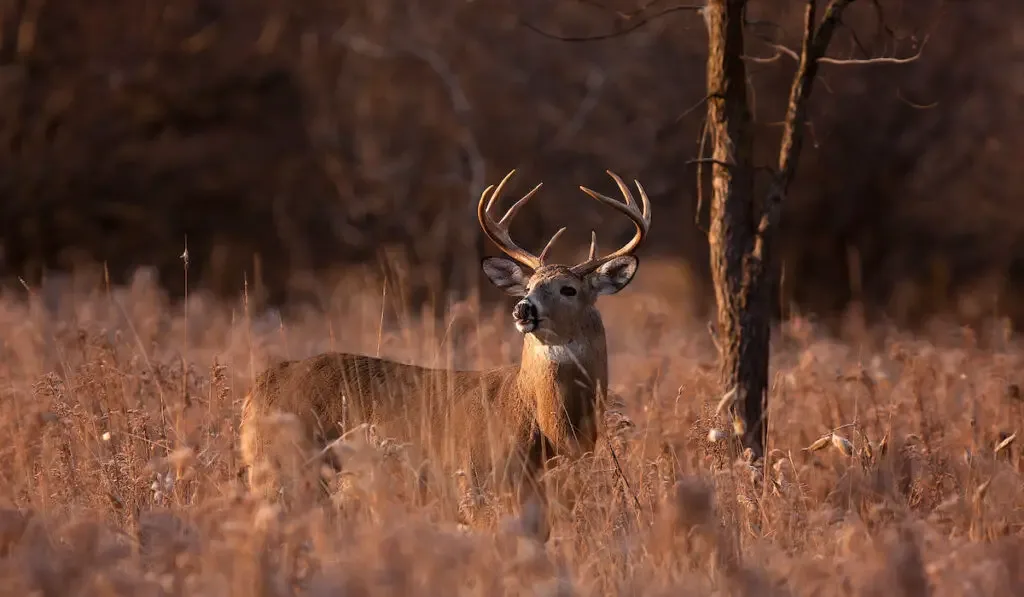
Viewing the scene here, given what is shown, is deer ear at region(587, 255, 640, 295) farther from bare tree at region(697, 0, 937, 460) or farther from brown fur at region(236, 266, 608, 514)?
bare tree at region(697, 0, 937, 460)

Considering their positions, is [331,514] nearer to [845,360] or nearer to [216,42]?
[845,360]

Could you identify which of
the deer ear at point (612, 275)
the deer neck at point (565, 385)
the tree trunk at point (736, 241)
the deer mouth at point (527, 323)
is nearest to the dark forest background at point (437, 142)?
the tree trunk at point (736, 241)

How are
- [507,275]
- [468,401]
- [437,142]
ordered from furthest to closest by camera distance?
[437,142] < [507,275] < [468,401]

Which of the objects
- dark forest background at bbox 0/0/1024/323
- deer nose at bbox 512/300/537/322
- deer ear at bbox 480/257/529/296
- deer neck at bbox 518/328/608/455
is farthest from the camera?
dark forest background at bbox 0/0/1024/323

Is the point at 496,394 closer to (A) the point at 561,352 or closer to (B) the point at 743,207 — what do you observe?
(A) the point at 561,352

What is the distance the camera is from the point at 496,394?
6.33 metres

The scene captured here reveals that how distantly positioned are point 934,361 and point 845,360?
0.93m

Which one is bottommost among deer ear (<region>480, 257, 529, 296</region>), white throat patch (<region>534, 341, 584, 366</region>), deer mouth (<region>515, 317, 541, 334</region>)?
white throat patch (<region>534, 341, 584, 366</region>)

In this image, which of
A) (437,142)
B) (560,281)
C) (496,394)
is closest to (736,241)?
(560,281)

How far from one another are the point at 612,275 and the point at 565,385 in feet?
2.39

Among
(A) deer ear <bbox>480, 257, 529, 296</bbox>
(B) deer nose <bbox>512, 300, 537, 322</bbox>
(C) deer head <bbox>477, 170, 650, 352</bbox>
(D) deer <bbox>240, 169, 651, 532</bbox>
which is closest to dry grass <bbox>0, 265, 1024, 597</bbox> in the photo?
(D) deer <bbox>240, 169, 651, 532</bbox>

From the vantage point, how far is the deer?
5.93m

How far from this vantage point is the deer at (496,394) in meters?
5.93

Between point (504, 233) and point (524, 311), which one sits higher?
point (504, 233)
